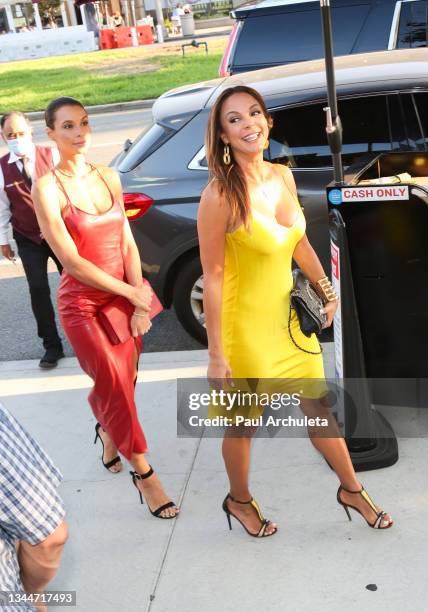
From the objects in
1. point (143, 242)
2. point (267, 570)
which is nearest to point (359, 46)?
point (143, 242)

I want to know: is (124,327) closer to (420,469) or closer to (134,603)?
(134,603)

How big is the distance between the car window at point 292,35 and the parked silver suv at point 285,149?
4388 millimetres

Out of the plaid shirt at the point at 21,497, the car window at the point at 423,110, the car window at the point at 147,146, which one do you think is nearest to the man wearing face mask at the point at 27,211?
the car window at the point at 147,146

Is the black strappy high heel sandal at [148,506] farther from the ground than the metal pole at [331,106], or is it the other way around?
→ the metal pole at [331,106]

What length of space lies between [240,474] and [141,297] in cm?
91

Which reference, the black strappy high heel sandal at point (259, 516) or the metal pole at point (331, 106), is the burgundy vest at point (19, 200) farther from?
the black strappy high heel sandal at point (259, 516)

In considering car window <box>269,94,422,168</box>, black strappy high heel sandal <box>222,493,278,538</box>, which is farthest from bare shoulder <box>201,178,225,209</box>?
car window <box>269,94,422,168</box>

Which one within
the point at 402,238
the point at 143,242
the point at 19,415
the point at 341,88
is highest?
the point at 341,88

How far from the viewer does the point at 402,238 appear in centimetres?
363

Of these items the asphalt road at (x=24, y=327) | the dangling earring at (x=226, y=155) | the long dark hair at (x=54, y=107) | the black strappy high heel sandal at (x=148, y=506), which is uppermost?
the long dark hair at (x=54, y=107)

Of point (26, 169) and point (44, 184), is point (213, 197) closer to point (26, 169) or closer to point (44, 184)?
point (44, 184)

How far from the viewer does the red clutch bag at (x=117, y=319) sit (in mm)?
3645

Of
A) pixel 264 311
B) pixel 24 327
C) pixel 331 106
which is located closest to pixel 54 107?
pixel 331 106

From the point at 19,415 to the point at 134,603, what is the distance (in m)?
1.93
